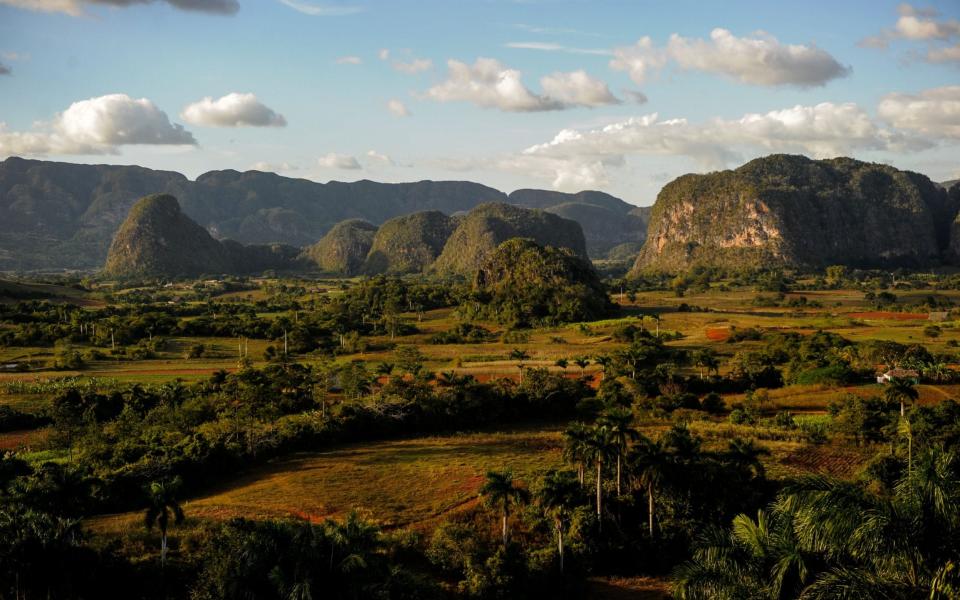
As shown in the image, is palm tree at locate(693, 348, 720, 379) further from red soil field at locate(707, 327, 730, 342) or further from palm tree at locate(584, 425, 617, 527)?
palm tree at locate(584, 425, 617, 527)

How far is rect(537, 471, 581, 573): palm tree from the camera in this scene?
980 inches

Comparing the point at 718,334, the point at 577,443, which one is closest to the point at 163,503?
the point at 577,443

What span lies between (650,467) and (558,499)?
3.99 m

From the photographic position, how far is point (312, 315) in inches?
4058

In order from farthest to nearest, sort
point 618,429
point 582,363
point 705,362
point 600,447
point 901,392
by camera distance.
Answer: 1. point 582,363
2. point 705,362
3. point 901,392
4. point 618,429
5. point 600,447

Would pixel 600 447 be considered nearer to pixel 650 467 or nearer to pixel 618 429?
pixel 618 429

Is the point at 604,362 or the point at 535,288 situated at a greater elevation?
the point at 535,288

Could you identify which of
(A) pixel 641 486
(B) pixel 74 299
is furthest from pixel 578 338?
(B) pixel 74 299

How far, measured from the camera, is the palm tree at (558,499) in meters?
24.9

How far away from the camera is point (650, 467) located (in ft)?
88.2

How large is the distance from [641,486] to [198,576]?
17.4 meters

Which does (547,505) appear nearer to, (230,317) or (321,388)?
(321,388)

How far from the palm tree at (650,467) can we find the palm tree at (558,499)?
2.52 metres

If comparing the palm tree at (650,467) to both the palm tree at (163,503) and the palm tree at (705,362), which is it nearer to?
the palm tree at (163,503)
